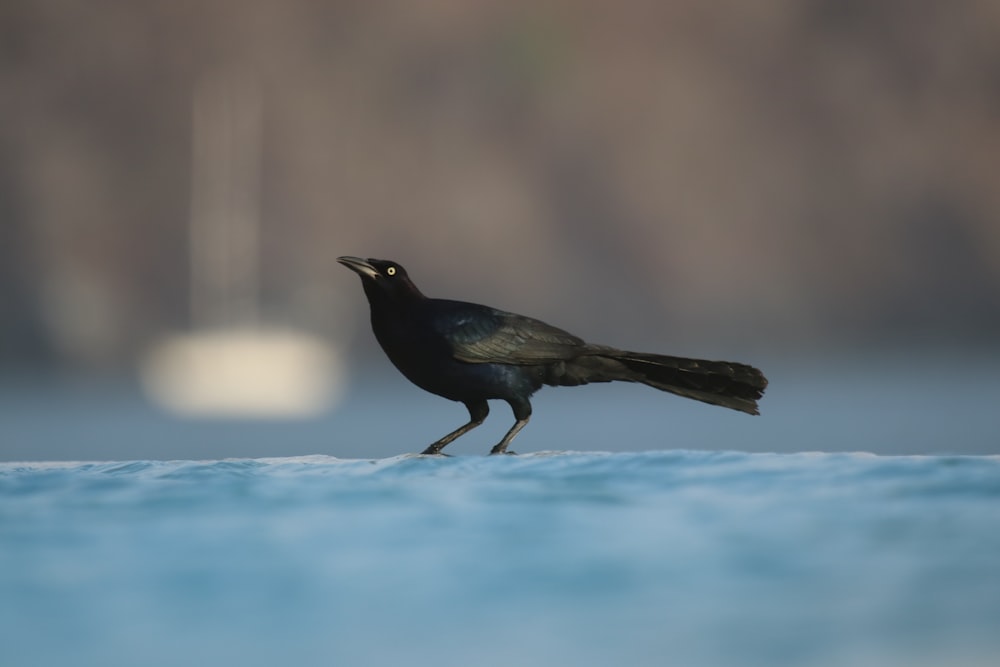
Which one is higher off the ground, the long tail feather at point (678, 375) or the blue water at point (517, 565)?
the long tail feather at point (678, 375)

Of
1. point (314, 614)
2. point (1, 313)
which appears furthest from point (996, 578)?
point (1, 313)

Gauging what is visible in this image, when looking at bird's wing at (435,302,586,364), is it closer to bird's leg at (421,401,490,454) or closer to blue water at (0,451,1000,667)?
bird's leg at (421,401,490,454)

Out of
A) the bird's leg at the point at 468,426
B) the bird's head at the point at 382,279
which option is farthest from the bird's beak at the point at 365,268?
the bird's leg at the point at 468,426

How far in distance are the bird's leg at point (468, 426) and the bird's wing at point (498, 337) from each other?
24cm

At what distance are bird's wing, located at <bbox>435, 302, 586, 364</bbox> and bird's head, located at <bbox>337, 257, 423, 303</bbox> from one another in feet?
0.59

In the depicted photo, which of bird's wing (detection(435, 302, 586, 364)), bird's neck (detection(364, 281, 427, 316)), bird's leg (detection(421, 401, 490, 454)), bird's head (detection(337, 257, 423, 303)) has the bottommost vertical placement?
bird's leg (detection(421, 401, 490, 454))

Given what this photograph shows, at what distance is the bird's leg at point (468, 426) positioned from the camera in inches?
190

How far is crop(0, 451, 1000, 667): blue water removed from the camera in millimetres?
2803

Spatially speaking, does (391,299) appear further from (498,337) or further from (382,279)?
(498,337)

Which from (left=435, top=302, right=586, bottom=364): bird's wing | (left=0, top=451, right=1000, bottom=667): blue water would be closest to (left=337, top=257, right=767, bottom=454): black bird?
(left=435, top=302, right=586, bottom=364): bird's wing

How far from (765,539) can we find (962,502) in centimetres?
71

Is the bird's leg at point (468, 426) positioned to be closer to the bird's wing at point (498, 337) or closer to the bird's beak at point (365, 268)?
the bird's wing at point (498, 337)

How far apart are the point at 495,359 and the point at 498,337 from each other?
83mm

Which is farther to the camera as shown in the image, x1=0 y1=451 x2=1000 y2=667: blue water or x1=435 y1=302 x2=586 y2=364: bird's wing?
x1=435 y1=302 x2=586 y2=364: bird's wing
